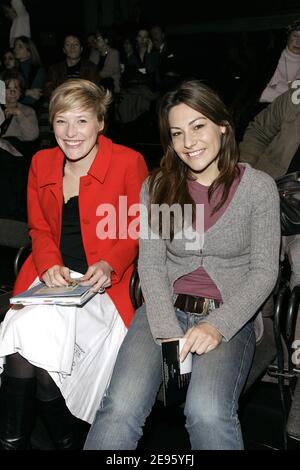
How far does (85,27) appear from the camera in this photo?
12133 mm

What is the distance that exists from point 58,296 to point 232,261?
26.9 inches

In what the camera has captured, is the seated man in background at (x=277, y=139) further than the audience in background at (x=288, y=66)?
No

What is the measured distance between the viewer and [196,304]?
2.23 meters

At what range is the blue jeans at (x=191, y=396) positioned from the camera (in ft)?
6.09

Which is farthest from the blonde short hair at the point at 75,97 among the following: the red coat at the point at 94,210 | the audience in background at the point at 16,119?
the audience in background at the point at 16,119

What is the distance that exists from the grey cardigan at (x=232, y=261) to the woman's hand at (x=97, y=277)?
171mm

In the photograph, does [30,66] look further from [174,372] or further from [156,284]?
[174,372]

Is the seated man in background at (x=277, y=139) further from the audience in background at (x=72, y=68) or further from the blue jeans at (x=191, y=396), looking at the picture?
the audience in background at (x=72, y=68)

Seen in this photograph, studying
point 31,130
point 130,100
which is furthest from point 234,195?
point 130,100

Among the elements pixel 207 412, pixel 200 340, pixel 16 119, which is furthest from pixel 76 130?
pixel 16 119

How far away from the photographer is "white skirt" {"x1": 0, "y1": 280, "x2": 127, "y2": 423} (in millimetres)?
2150

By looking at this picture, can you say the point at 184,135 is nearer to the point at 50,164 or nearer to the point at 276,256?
the point at 276,256

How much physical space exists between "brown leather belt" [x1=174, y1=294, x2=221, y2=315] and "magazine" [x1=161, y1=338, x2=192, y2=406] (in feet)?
0.72

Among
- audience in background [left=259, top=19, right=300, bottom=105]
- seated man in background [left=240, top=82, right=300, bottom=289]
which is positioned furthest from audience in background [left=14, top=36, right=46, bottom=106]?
seated man in background [left=240, top=82, right=300, bottom=289]
